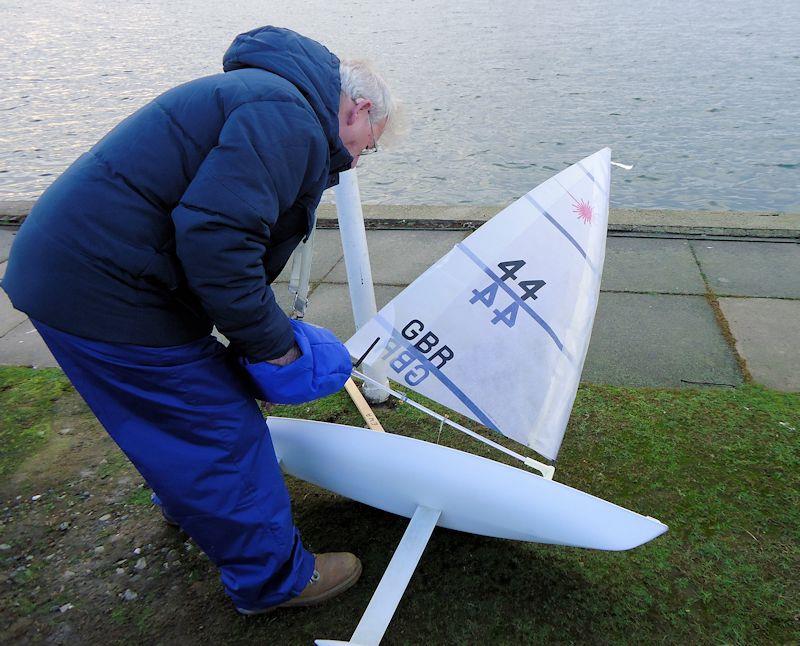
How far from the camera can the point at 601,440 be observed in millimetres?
3035

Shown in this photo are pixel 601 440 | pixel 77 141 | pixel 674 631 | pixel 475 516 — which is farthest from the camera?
pixel 77 141

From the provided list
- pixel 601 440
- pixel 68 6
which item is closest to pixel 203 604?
pixel 601 440

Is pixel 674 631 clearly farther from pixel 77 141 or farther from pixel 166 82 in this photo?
pixel 166 82

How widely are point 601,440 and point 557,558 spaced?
710 mm

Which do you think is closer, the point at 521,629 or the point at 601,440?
the point at 521,629

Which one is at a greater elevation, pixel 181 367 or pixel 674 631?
pixel 181 367

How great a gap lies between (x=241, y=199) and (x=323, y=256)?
359 centimetres

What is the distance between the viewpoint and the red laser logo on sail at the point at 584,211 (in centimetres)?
281

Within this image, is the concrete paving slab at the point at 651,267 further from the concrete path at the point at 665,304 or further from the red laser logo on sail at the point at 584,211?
the red laser logo on sail at the point at 584,211

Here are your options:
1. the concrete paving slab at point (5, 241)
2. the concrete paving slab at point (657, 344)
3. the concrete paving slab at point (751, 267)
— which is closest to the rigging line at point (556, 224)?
the concrete paving slab at point (657, 344)

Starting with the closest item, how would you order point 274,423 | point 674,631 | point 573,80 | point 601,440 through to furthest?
point 674,631 < point 274,423 < point 601,440 < point 573,80

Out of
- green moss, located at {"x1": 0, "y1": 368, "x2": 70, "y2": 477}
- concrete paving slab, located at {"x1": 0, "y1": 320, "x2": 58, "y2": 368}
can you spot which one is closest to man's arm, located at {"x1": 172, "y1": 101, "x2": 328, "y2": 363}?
green moss, located at {"x1": 0, "y1": 368, "x2": 70, "y2": 477}

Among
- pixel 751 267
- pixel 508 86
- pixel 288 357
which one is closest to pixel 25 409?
pixel 288 357

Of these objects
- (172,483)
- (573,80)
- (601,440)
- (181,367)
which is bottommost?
(573,80)
